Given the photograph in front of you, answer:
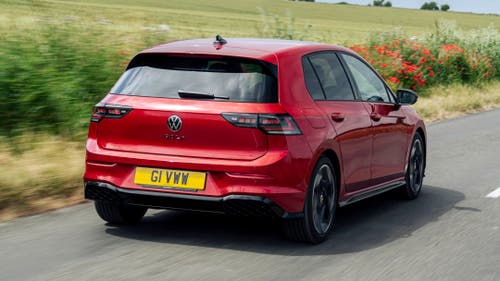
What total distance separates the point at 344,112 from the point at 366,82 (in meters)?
0.98

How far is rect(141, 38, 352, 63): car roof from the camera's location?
6.85 meters

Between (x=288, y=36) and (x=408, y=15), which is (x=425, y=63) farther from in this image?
(x=408, y=15)

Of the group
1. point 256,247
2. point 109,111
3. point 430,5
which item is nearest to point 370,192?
point 256,247

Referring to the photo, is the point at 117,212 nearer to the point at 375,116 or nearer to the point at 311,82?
the point at 311,82

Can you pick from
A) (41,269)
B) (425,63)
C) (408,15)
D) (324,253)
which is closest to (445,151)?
(324,253)

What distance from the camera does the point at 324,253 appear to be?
6824 millimetres

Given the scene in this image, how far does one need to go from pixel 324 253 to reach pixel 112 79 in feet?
19.5

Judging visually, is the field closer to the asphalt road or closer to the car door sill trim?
the asphalt road

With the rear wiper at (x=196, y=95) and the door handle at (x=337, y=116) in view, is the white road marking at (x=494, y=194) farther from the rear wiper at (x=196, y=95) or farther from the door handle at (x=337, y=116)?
the rear wiper at (x=196, y=95)

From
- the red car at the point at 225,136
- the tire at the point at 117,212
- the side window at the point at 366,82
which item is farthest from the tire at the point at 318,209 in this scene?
the tire at the point at 117,212

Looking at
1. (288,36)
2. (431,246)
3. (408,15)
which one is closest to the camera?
(431,246)

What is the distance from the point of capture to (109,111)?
273 inches

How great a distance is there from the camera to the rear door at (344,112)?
730 centimetres

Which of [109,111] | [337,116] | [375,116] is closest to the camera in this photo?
[109,111]
